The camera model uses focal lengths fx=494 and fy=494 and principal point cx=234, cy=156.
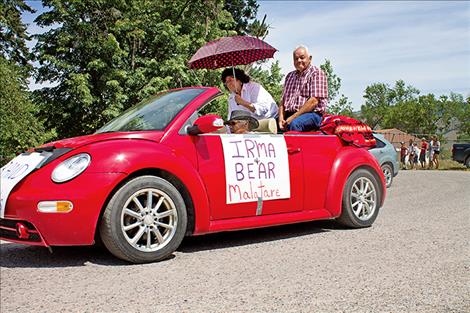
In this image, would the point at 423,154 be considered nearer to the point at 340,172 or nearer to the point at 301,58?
the point at 301,58

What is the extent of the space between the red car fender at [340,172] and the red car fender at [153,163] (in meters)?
1.58

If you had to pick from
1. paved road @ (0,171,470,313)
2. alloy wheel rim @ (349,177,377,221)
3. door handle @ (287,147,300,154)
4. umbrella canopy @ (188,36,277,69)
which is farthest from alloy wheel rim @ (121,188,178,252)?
umbrella canopy @ (188,36,277,69)

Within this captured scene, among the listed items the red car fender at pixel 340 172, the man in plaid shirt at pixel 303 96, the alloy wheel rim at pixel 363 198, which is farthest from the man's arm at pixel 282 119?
the alloy wheel rim at pixel 363 198

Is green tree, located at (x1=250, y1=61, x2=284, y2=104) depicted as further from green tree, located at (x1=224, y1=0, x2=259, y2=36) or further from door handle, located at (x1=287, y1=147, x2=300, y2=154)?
door handle, located at (x1=287, y1=147, x2=300, y2=154)

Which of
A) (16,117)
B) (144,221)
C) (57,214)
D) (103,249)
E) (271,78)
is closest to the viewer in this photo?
(57,214)

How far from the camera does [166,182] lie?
4059 millimetres

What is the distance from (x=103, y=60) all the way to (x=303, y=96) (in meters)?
19.5

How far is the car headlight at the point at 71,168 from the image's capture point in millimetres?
3693

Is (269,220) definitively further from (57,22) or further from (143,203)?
(57,22)

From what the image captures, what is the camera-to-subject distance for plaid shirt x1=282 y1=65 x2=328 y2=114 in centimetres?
579

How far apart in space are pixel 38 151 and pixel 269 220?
2.15 m

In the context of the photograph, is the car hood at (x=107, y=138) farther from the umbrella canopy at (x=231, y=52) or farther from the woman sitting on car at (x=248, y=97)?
the umbrella canopy at (x=231, y=52)

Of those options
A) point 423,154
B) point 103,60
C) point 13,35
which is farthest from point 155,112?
point 13,35

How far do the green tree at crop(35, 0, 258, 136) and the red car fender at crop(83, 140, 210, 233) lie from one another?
1902 centimetres
